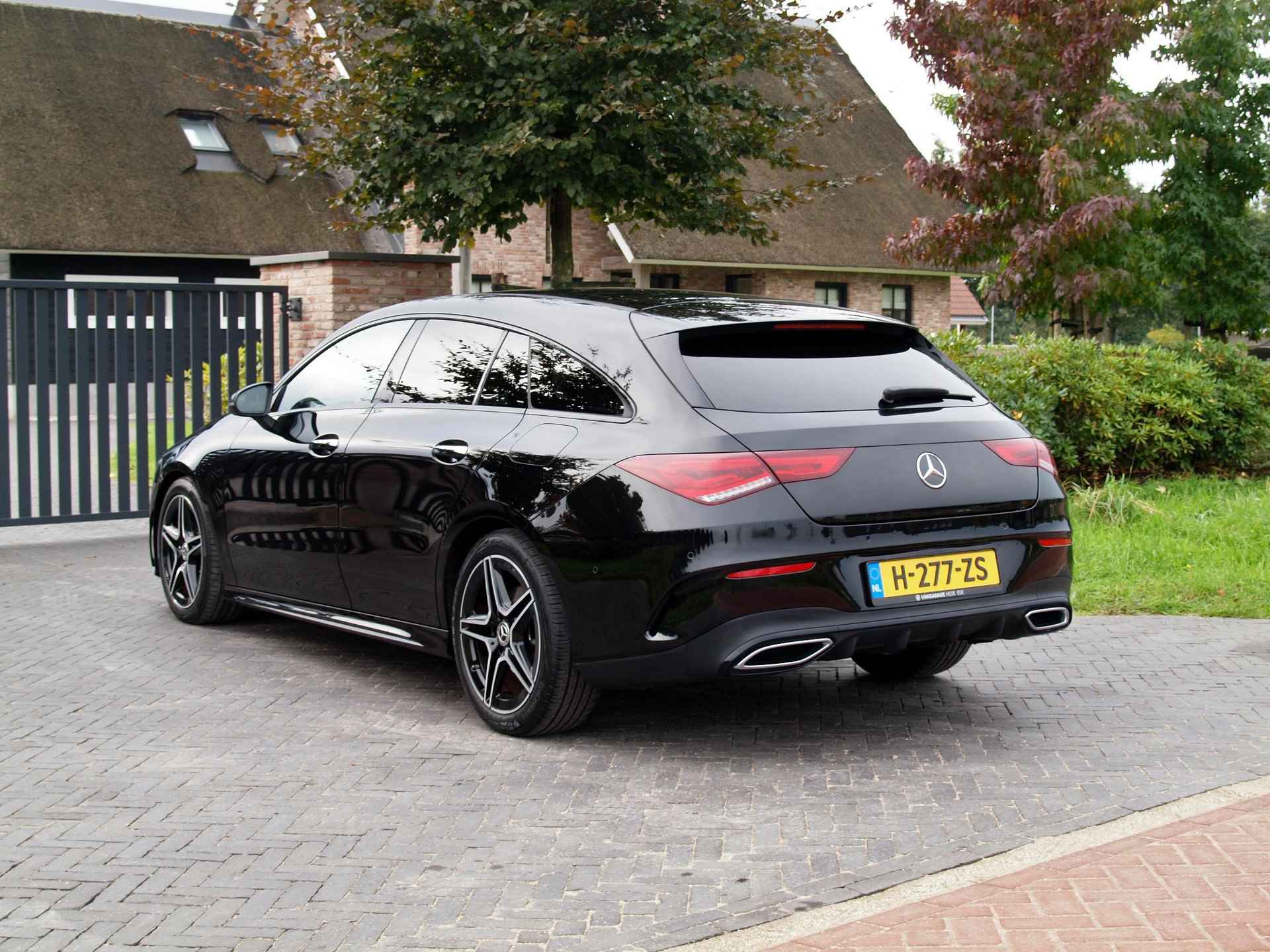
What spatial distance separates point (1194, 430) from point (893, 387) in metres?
8.37

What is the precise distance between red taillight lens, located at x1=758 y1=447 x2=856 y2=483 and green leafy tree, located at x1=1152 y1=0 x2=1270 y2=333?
Answer: 19.2 meters

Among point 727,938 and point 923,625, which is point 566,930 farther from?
point 923,625

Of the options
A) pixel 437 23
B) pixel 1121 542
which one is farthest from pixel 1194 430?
pixel 437 23

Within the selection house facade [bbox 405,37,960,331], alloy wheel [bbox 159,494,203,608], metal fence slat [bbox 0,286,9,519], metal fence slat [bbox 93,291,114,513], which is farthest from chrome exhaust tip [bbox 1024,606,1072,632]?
house facade [bbox 405,37,960,331]

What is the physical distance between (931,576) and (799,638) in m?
0.58

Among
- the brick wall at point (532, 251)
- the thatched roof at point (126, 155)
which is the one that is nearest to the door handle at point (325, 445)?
the brick wall at point (532, 251)

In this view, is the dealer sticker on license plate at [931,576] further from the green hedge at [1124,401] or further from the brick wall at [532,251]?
the brick wall at [532,251]

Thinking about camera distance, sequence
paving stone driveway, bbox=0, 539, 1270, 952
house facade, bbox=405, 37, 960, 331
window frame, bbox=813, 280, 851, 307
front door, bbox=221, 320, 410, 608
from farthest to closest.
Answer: window frame, bbox=813, 280, 851, 307 → house facade, bbox=405, 37, 960, 331 → front door, bbox=221, 320, 410, 608 → paving stone driveway, bbox=0, 539, 1270, 952

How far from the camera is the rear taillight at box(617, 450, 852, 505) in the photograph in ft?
15.9

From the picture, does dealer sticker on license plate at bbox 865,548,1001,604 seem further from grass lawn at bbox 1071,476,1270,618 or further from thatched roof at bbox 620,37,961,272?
thatched roof at bbox 620,37,961,272

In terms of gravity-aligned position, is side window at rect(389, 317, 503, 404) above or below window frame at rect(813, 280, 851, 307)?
below

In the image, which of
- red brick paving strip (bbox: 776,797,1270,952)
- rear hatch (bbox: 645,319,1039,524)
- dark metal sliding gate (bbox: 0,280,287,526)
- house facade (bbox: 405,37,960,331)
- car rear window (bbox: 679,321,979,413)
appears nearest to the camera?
red brick paving strip (bbox: 776,797,1270,952)

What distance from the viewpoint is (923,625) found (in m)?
5.07

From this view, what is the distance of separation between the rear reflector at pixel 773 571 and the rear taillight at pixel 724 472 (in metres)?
0.24
